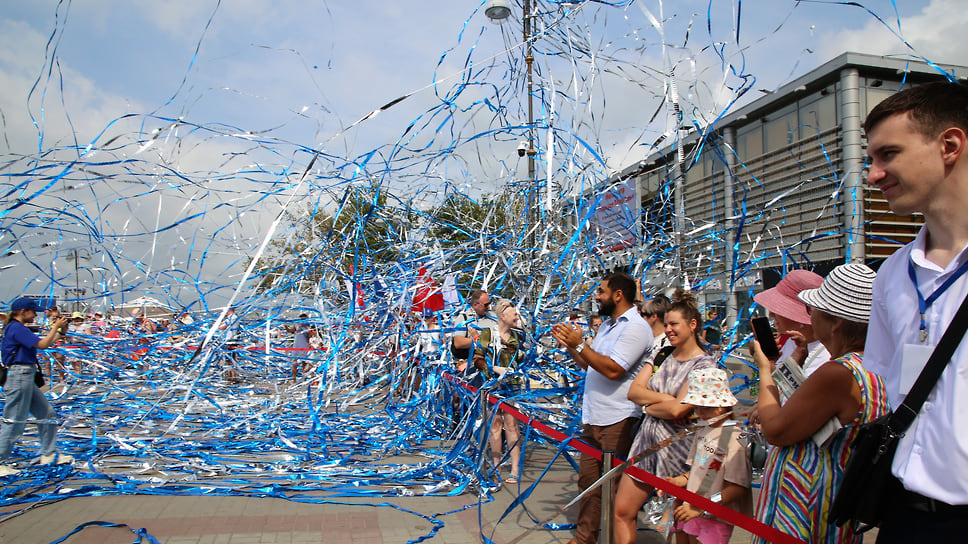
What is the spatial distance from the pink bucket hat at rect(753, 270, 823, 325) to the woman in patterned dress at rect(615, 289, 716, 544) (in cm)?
48

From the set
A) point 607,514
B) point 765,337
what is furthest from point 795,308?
point 607,514

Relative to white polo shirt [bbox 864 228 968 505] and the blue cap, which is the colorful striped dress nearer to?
white polo shirt [bbox 864 228 968 505]

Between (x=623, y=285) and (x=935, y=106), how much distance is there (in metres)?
2.47

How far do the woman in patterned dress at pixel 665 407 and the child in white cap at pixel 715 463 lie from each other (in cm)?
13

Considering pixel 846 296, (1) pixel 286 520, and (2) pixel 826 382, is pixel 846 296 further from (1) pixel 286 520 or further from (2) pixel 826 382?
(1) pixel 286 520

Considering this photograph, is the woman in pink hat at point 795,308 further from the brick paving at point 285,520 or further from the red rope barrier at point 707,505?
the brick paving at point 285,520

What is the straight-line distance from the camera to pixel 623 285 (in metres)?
3.77

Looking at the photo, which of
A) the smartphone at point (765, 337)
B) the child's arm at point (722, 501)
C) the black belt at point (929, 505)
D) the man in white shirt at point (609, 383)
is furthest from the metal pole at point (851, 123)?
the black belt at point (929, 505)

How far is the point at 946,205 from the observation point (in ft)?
4.39

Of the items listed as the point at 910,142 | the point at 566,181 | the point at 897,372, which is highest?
the point at 566,181

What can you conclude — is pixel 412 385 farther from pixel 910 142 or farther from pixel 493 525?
pixel 910 142

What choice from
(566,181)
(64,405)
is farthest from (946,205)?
(64,405)

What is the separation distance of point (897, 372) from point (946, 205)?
391mm

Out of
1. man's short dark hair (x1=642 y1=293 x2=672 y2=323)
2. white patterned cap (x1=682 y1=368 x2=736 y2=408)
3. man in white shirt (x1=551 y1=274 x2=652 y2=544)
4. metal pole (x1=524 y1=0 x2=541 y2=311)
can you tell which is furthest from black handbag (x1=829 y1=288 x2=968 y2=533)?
metal pole (x1=524 y1=0 x2=541 y2=311)
